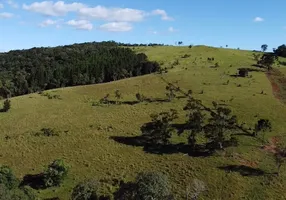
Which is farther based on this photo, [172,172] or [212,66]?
[212,66]

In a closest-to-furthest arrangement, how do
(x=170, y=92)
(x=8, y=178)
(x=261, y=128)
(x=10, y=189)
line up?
(x=10, y=189), (x=8, y=178), (x=261, y=128), (x=170, y=92)

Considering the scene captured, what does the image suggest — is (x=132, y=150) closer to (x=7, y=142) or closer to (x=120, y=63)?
(x=7, y=142)

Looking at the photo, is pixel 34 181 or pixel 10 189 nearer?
pixel 10 189

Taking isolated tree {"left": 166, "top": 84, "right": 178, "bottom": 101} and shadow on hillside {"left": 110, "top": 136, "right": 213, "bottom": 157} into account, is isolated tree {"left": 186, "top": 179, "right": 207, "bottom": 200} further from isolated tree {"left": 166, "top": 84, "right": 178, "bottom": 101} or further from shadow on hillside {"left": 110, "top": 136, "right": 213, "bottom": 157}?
isolated tree {"left": 166, "top": 84, "right": 178, "bottom": 101}

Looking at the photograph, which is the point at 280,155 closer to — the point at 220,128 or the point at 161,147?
the point at 220,128

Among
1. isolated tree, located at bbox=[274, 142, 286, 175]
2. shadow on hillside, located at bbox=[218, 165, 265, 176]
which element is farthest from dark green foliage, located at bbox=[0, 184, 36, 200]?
isolated tree, located at bbox=[274, 142, 286, 175]

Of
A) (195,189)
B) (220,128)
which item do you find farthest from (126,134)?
(195,189)

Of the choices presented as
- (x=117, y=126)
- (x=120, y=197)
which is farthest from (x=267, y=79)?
(x=120, y=197)

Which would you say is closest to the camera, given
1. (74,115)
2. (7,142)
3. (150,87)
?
(7,142)

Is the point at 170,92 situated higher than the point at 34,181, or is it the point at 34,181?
the point at 170,92
